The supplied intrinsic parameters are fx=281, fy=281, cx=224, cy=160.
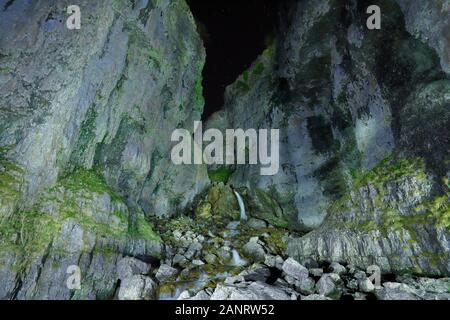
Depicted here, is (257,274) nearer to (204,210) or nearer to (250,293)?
(250,293)

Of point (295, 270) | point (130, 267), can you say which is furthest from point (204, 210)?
point (295, 270)

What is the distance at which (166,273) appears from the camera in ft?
36.8

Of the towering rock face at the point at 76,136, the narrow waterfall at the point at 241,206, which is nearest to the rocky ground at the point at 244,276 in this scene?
the towering rock face at the point at 76,136

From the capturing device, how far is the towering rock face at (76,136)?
953 centimetres

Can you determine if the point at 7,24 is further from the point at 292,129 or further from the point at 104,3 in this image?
the point at 292,129

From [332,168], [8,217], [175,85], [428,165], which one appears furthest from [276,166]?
[8,217]

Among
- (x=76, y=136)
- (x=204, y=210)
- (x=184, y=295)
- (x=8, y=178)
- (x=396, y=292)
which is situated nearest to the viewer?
(x=396, y=292)

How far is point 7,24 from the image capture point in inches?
442

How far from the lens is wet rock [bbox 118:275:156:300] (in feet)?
31.6

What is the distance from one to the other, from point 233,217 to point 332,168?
8.30 metres

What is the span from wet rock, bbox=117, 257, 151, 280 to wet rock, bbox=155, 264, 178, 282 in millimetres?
539

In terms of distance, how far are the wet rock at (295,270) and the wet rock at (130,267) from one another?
550 centimetres

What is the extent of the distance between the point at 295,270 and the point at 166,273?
5027mm

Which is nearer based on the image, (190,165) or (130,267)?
(130,267)
